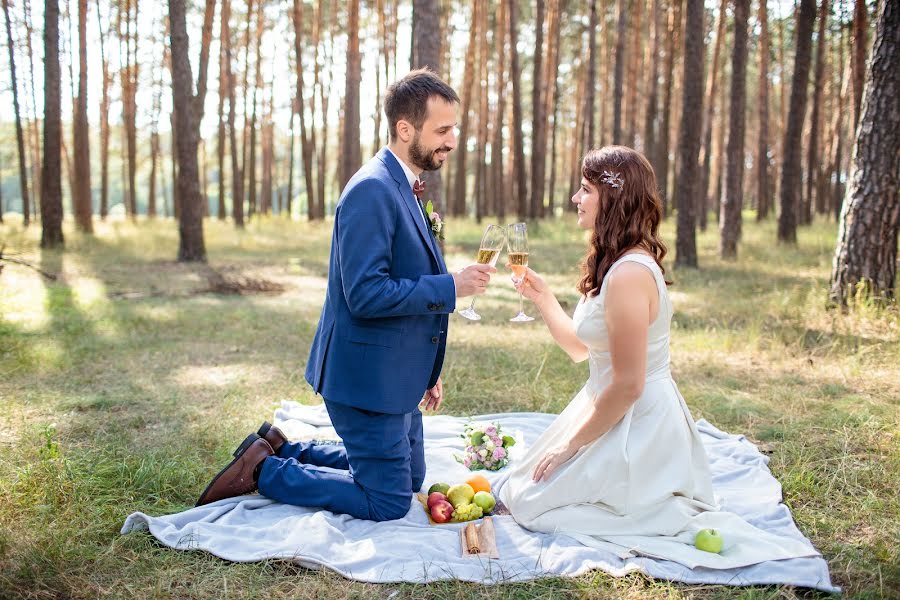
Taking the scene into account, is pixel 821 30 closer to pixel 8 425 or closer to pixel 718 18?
pixel 718 18

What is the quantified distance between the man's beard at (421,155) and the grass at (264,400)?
1946 mm

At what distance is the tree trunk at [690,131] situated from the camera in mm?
11016

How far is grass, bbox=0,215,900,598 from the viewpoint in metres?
2.95

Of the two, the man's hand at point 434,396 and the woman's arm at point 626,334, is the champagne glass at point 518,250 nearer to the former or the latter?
the woman's arm at point 626,334

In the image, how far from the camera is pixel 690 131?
11461mm

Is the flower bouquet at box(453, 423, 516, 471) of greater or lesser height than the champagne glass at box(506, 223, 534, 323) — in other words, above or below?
below

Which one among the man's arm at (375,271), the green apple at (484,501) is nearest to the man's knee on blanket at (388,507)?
the green apple at (484,501)

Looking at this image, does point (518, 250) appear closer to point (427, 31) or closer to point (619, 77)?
point (427, 31)

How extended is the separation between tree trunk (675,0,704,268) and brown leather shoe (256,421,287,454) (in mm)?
9200

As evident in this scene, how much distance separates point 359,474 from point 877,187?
6.53 meters

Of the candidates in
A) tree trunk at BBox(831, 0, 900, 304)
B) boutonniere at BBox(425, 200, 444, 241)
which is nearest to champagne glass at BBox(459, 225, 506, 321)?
boutonniere at BBox(425, 200, 444, 241)

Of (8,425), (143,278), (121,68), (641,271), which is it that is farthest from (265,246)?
(641,271)

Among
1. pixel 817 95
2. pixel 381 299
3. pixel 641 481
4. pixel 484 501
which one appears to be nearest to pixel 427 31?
pixel 381 299

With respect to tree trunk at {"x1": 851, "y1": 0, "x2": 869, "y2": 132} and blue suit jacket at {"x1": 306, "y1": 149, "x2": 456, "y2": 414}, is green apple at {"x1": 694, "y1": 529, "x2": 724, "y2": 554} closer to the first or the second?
blue suit jacket at {"x1": 306, "y1": 149, "x2": 456, "y2": 414}
